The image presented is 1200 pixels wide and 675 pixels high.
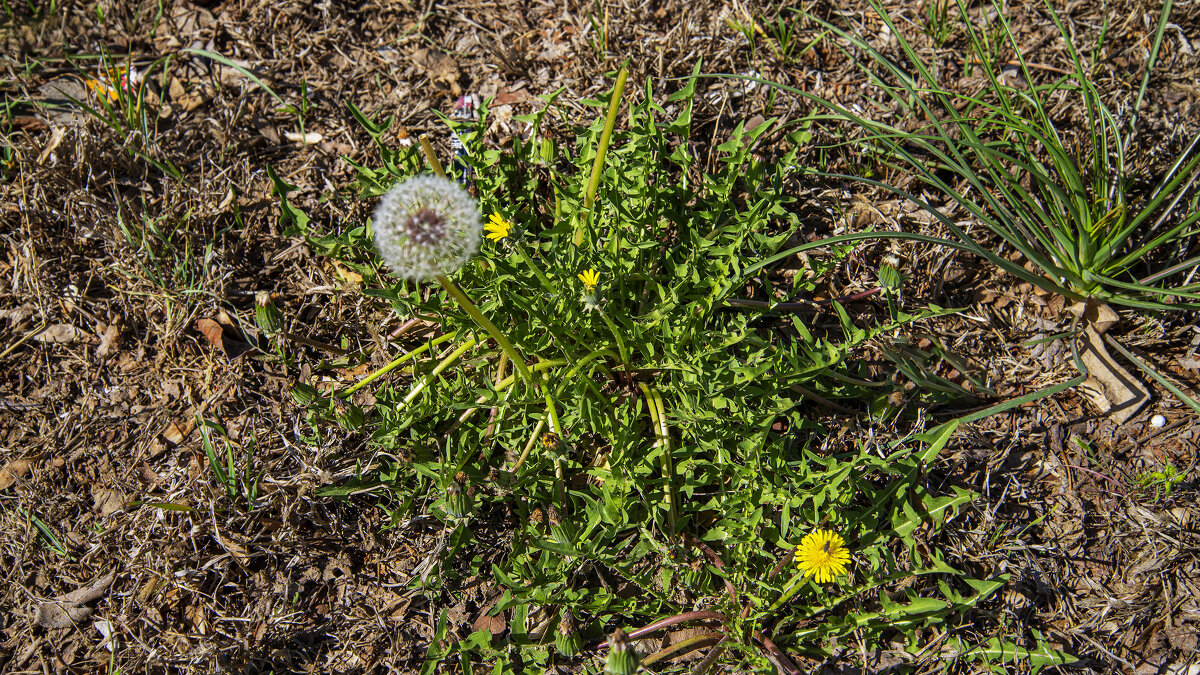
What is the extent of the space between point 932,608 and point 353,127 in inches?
117

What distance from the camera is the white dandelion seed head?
1844 mm

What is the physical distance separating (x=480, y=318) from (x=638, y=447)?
83cm

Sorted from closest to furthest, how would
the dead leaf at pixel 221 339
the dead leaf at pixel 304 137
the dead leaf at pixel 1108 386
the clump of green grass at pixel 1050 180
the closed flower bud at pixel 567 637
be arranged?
the closed flower bud at pixel 567 637 → the clump of green grass at pixel 1050 180 → the dead leaf at pixel 1108 386 → the dead leaf at pixel 221 339 → the dead leaf at pixel 304 137

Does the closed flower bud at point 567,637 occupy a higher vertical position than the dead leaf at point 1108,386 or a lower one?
lower

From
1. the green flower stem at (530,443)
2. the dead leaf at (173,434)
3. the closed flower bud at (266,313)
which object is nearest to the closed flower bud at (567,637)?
the green flower stem at (530,443)

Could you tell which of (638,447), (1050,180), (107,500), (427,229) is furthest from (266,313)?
(1050,180)

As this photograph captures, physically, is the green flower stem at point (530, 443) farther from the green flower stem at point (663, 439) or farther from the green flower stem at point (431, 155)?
the green flower stem at point (431, 155)

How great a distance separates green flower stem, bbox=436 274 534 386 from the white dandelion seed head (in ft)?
0.15

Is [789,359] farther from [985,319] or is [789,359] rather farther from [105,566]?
[105,566]

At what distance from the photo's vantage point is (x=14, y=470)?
2.79 meters

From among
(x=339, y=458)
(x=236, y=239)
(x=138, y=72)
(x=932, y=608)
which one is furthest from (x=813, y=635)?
(x=138, y=72)

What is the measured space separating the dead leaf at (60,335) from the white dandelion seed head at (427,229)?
6.18 ft

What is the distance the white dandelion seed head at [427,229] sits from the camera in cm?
184

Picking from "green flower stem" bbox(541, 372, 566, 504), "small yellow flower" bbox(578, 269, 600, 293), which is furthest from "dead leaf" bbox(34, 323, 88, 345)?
"small yellow flower" bbox(578, 269, 600, 293)
